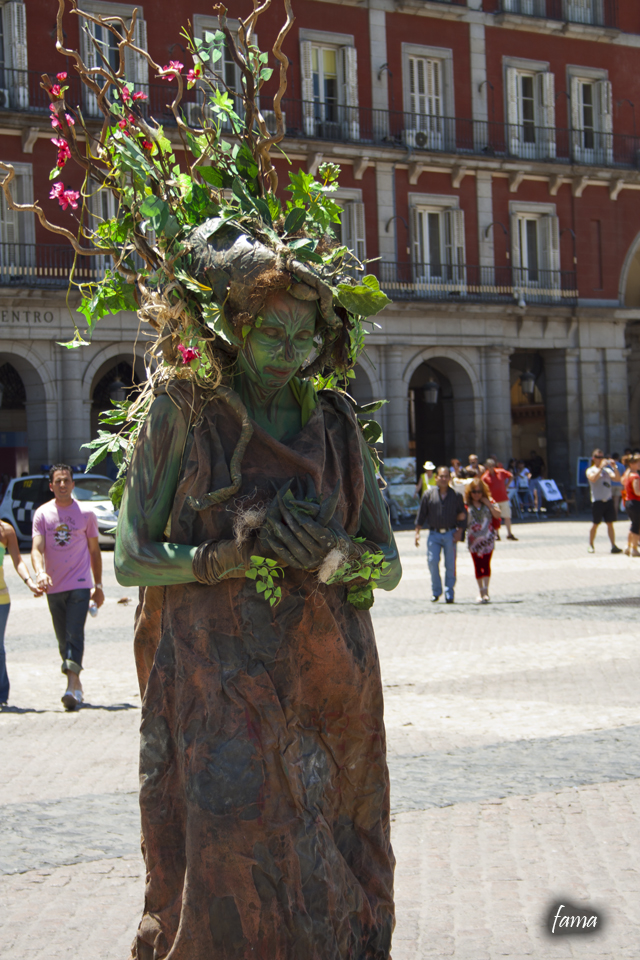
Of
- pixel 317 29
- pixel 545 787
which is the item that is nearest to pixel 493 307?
pixel 317 29

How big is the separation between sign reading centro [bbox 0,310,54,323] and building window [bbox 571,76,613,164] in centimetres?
1674

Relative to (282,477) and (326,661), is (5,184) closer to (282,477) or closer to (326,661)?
(282,477)

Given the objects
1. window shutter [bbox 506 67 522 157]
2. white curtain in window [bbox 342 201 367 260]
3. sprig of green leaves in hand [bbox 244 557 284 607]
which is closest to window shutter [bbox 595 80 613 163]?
window shutter [bbox 506 67 522 157]

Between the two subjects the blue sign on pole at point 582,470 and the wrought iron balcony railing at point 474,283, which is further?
the blue sign on pole at point 582,470

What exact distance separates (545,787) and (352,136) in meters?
26.9

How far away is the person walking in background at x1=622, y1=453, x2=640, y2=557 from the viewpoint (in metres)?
18.8

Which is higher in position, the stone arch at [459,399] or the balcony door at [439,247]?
the balcony door at [439,247]

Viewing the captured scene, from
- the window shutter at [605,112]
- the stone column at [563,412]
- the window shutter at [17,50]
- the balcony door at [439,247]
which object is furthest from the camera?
the window shutter at [605,112]

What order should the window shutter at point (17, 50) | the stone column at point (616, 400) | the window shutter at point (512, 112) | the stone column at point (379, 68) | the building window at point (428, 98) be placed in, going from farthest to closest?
the stone column at point (616, 400) < the window shutter at point (512, 112) < the building window at point (428, 98) < the stone column at point (379, 68) < the window shutter at point (17, 50)

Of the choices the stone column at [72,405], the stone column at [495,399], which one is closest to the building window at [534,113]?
the stone column at [495,399]

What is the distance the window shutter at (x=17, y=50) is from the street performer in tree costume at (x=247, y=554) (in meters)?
25.3

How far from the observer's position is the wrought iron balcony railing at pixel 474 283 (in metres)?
31.4

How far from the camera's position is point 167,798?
291 cm

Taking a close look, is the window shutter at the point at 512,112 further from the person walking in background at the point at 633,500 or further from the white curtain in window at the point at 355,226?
the person walking in background at the point at 633,500
